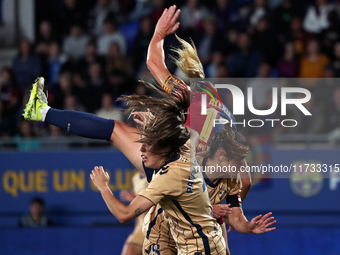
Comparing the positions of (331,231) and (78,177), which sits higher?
(78,177)

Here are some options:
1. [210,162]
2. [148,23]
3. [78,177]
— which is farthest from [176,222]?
[148,23]

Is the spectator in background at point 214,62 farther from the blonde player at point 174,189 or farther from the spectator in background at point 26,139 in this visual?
the blonde player at point 174,189

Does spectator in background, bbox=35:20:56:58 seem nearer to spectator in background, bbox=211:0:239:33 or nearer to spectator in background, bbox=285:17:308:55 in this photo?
spectator in background, bbox=211:0:239:33

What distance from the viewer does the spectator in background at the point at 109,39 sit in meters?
10.9

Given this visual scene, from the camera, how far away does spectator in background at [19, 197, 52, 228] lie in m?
9.25

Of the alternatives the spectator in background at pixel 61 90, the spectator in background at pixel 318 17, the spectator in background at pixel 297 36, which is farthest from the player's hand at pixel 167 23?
the spectator in background at pixel 318 17

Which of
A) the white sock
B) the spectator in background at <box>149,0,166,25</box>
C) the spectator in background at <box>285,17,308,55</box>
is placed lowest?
the white sock

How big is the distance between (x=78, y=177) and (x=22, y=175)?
2.48ft

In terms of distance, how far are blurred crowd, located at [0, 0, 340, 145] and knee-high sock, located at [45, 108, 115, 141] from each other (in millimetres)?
3587

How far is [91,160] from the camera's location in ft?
30.7

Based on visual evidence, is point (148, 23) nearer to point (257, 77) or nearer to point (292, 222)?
point (257, 77)

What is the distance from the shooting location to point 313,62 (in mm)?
9727

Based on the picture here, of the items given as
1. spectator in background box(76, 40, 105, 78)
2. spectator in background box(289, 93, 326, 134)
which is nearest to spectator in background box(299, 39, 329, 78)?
spectator in background box(289, 93, 326, 134)

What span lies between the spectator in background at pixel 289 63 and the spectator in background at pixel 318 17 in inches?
23.0
